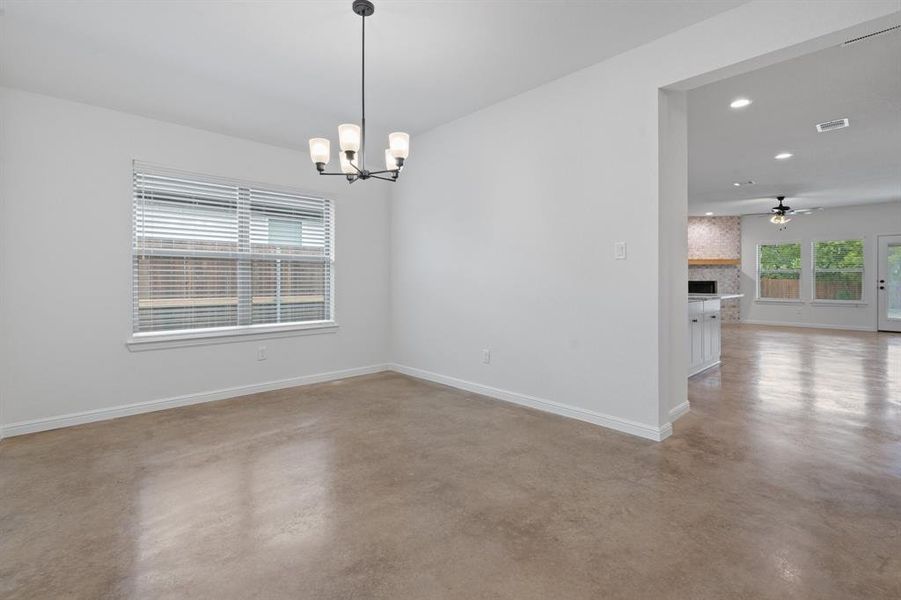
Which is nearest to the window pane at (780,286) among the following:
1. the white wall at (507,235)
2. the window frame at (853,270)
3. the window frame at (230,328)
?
the window frame at (853,270)

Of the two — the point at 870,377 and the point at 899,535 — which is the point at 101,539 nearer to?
the point at 899,535

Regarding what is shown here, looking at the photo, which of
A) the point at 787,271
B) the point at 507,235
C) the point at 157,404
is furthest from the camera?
the point at 787,271

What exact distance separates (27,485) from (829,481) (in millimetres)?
4662

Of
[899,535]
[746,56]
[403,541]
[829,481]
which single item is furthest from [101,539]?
[746,56]

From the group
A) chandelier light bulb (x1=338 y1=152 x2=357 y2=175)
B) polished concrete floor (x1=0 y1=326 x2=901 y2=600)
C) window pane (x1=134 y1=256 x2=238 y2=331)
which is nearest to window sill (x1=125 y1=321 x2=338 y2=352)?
window pane (x1=134 y1=256 x2=238 y2=331)

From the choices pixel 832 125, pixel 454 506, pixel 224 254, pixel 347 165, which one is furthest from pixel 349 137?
pixel 832 125

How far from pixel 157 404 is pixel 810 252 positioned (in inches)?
505

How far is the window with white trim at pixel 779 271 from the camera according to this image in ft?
34.2

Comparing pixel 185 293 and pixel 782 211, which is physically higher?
pixel 782 211

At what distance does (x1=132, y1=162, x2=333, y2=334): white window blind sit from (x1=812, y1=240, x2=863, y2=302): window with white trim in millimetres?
11045

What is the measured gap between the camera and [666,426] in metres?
3.23

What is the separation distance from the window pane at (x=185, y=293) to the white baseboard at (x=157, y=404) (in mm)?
683

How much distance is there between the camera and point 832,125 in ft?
15.1

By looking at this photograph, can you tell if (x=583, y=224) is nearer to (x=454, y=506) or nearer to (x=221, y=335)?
(x=454, y=506)
